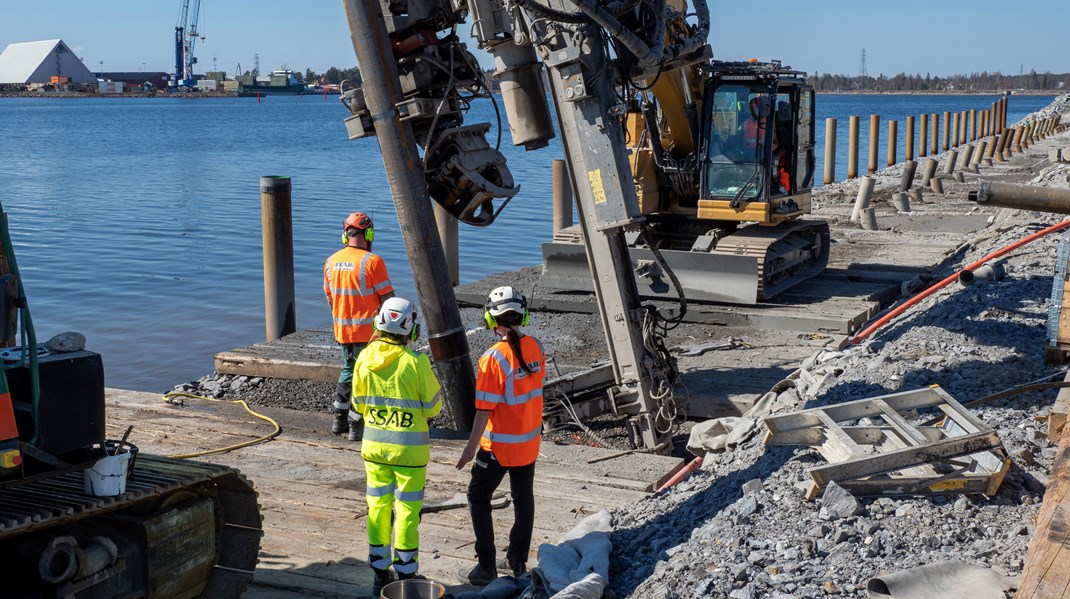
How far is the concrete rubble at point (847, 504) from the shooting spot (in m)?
5.02

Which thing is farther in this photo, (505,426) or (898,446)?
(898,446)

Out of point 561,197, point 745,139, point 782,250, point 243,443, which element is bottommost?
point 243,443

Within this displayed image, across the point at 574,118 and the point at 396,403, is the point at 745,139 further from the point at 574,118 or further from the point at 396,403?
the point at 396,403

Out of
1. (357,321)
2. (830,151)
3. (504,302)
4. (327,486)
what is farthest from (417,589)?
(830,151)

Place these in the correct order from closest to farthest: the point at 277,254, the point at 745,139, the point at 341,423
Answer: the point at 341,423
the point at 277,254
the point at 745,139

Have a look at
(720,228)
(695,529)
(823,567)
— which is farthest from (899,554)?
(720,228)

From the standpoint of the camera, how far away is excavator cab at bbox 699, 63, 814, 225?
14.0 metres

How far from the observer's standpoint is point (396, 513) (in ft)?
19.5

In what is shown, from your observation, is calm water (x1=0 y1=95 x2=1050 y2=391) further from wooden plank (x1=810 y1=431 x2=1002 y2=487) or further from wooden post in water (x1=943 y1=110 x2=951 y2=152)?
wooden plank (x1=810 y1=431 x2=1002 y2=487)

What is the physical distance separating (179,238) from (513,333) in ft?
71.4

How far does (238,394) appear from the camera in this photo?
35.9ft

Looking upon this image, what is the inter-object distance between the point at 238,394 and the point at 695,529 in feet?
20.6

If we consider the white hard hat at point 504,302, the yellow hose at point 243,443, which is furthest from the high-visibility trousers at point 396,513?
the yellow hose at point 243,443

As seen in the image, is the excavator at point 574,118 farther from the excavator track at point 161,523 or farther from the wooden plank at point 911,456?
the excavator track at point 161,523
